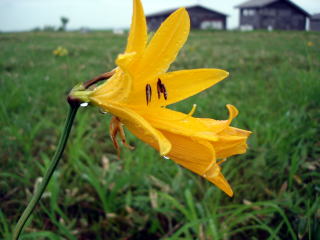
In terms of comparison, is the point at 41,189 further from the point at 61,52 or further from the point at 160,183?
the point at 61,52

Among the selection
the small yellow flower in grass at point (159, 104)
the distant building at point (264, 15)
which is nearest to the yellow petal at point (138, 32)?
the small yellow flower in grass at point (159, 104)

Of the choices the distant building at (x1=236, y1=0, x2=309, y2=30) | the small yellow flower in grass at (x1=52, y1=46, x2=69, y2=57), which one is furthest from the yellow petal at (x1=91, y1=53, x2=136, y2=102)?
the distant building at (x1=236, y1=0, x2=309, y2=30)

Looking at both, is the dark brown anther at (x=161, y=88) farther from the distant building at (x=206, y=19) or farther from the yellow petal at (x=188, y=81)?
the distant building at (x=206, y=19)

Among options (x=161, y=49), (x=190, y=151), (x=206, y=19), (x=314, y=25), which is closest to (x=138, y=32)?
Answer: (x=161, y=49)

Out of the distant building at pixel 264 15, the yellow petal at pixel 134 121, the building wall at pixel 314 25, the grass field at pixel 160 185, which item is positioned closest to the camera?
the yellow petal at pixel 134 121

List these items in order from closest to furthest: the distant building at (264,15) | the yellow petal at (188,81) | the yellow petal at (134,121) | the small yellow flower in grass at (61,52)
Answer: the yellow petal at (134,121) → the yellow petal at (188,81) → the small yellow flower in grass at (61,52) → the distant building at (264,15)

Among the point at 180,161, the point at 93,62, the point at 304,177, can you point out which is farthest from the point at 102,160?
the point at 93,62

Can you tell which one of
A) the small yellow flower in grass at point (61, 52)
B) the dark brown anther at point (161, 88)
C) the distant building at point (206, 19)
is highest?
the distant building at point (206, 19)
